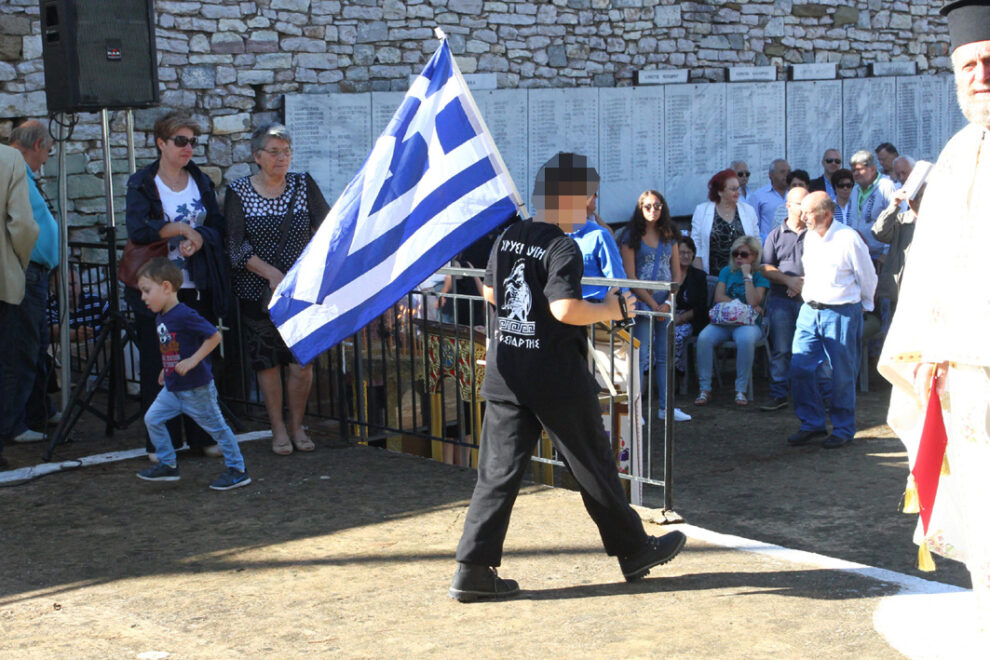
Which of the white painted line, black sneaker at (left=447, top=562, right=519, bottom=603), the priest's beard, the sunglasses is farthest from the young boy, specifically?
the priest's beard

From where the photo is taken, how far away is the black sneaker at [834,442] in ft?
25.9

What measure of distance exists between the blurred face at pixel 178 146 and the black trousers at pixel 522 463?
10.2ft

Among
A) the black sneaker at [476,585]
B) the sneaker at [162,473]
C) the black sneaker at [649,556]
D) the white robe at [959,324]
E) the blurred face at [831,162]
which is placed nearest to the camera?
the white robe at [959,324]

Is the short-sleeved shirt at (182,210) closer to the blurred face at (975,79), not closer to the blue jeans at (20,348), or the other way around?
the blue jeans at (20,348)

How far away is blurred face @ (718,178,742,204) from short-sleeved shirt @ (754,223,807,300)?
144 cm

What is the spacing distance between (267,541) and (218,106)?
5.82 metres

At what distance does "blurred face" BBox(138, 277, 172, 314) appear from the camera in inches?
257

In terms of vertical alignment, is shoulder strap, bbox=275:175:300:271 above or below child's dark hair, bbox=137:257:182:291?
above

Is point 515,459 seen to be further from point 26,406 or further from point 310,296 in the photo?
point 26,406

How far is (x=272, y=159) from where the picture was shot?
A: 703 cm

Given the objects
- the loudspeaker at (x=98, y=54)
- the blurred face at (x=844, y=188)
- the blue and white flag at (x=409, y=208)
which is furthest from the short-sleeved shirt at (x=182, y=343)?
the blurred face at (x=844, y=188)

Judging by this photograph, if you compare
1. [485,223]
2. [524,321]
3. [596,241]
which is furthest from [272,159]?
[524,321]

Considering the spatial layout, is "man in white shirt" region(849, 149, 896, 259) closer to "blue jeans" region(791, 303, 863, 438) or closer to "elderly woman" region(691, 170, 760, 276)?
"elderly woman" region(691, 170, 760, 276)

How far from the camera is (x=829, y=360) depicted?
8094 millimetres
